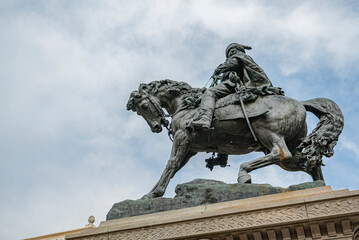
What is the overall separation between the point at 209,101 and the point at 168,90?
1600 millimetres

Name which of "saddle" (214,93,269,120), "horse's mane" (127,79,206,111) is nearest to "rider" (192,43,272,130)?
"saddle" (214,93,269,120)

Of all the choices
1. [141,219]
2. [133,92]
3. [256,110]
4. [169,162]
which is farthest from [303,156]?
[133,92]

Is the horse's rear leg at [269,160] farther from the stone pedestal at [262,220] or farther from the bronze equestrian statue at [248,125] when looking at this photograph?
the stone pedestal at [262,220]

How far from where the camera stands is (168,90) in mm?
12430

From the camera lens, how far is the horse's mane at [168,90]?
39.9 ft


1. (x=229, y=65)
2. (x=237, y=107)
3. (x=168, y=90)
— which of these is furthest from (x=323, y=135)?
(x=168, y=90)

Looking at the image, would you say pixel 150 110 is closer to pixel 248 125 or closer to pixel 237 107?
pixel 237 107

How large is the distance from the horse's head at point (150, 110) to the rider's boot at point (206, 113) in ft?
5.02

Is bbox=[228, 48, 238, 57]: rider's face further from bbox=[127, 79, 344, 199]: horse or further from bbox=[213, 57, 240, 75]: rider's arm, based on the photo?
bbox=[127, 79, 344, 199]: horse

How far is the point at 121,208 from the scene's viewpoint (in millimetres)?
10172

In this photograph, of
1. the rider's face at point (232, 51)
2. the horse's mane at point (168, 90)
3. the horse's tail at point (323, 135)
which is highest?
the rider's face at point (232, 51)

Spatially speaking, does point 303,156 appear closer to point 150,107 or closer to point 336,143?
point 336,143

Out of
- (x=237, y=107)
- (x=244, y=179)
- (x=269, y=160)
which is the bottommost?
(x=244, y=179)

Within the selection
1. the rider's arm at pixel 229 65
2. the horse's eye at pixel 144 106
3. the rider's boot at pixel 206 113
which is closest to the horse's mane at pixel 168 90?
the horse's eye at pixel 144 106
